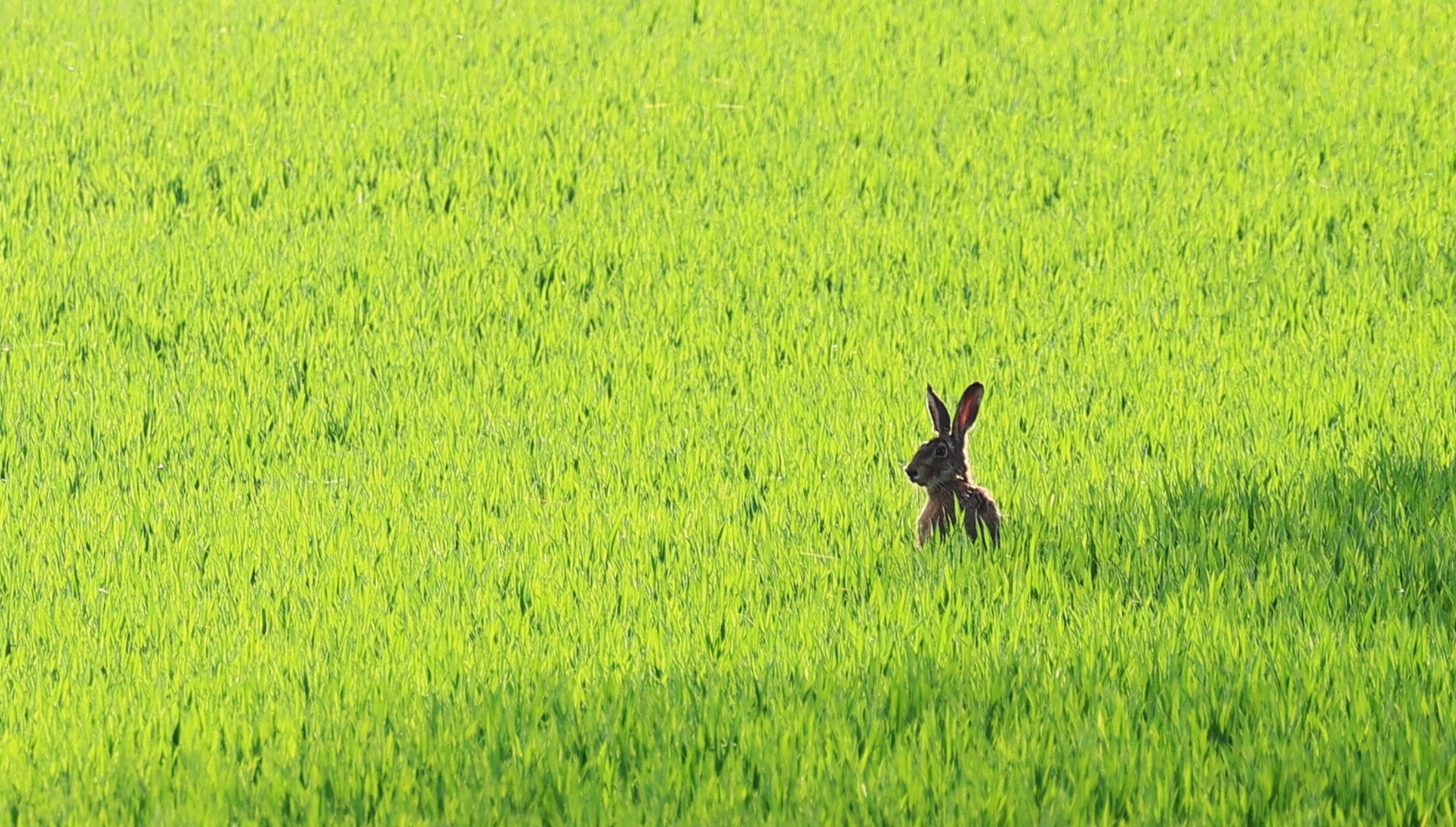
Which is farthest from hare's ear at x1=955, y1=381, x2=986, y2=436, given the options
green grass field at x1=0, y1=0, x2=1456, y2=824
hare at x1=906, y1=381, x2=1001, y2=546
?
green grass field at x1=0, y1=0, x2=1456, y2=824

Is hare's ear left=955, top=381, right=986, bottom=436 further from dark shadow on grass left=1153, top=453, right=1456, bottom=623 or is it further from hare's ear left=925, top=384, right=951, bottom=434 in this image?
dark shadow on grass left=1153, top=453, right=1456, bottom=623

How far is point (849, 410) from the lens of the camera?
6.72 meters

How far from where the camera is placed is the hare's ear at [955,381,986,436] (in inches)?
189

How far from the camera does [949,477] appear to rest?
4.96 m

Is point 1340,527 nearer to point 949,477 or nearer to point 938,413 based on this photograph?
point 949,477

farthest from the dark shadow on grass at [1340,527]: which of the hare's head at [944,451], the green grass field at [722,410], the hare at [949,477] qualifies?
the hare's head at [944,451]

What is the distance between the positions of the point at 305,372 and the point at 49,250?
2.25 metres

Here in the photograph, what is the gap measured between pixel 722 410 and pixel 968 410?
6.47 feet

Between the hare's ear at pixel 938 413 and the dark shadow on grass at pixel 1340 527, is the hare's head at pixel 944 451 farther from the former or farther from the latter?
the dark shadow on grass at pixel 1340 527

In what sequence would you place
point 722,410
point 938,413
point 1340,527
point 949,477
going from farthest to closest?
point 722,410 < point 1340,527 < point 949,477 < point 938,413

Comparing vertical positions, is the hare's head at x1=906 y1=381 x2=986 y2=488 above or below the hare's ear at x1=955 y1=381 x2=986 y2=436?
below

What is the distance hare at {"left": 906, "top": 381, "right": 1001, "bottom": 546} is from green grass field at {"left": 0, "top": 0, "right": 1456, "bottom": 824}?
112 millimetres

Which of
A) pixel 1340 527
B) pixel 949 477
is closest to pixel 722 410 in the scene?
pixel 949 477

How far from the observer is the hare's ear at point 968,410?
189 inches
